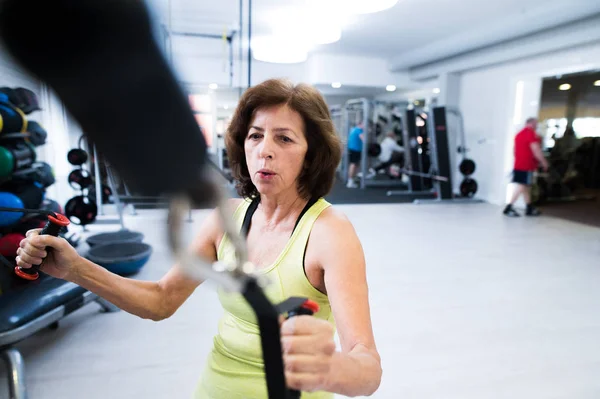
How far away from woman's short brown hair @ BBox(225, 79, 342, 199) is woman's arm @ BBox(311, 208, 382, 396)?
0.38 ft

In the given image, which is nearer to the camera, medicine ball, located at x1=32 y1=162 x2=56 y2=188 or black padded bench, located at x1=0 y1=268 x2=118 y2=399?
black padded bench, located at x1=0 y1=268 x2=118 y2=399

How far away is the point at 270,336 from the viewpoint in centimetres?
37

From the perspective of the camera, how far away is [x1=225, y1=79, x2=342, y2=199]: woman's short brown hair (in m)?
1.02

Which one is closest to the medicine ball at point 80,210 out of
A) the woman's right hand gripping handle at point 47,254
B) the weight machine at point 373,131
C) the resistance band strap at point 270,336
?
the woman's right hand gripping handle at point 47,254

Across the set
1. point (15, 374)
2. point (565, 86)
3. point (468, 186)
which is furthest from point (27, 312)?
point (565, 86)

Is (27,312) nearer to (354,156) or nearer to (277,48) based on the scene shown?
(277,48)

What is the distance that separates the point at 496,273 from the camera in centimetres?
389

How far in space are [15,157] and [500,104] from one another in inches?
294

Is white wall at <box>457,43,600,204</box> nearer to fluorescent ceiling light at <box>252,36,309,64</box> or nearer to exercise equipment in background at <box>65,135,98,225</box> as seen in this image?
fluorescent ceiling light at <box>252,36,309,64</box>

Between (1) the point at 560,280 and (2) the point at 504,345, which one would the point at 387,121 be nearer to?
(1) the point at 560,280

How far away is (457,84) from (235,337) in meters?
8.99

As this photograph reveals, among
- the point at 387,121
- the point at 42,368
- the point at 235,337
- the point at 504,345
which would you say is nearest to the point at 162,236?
the point at 235,337

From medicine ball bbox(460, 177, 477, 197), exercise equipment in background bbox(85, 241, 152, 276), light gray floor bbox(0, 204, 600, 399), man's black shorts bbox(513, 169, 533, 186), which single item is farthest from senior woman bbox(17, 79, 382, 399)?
medicine ball bbox(460, 177, 477, 197)

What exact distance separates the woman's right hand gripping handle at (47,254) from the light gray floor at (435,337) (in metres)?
0.56
